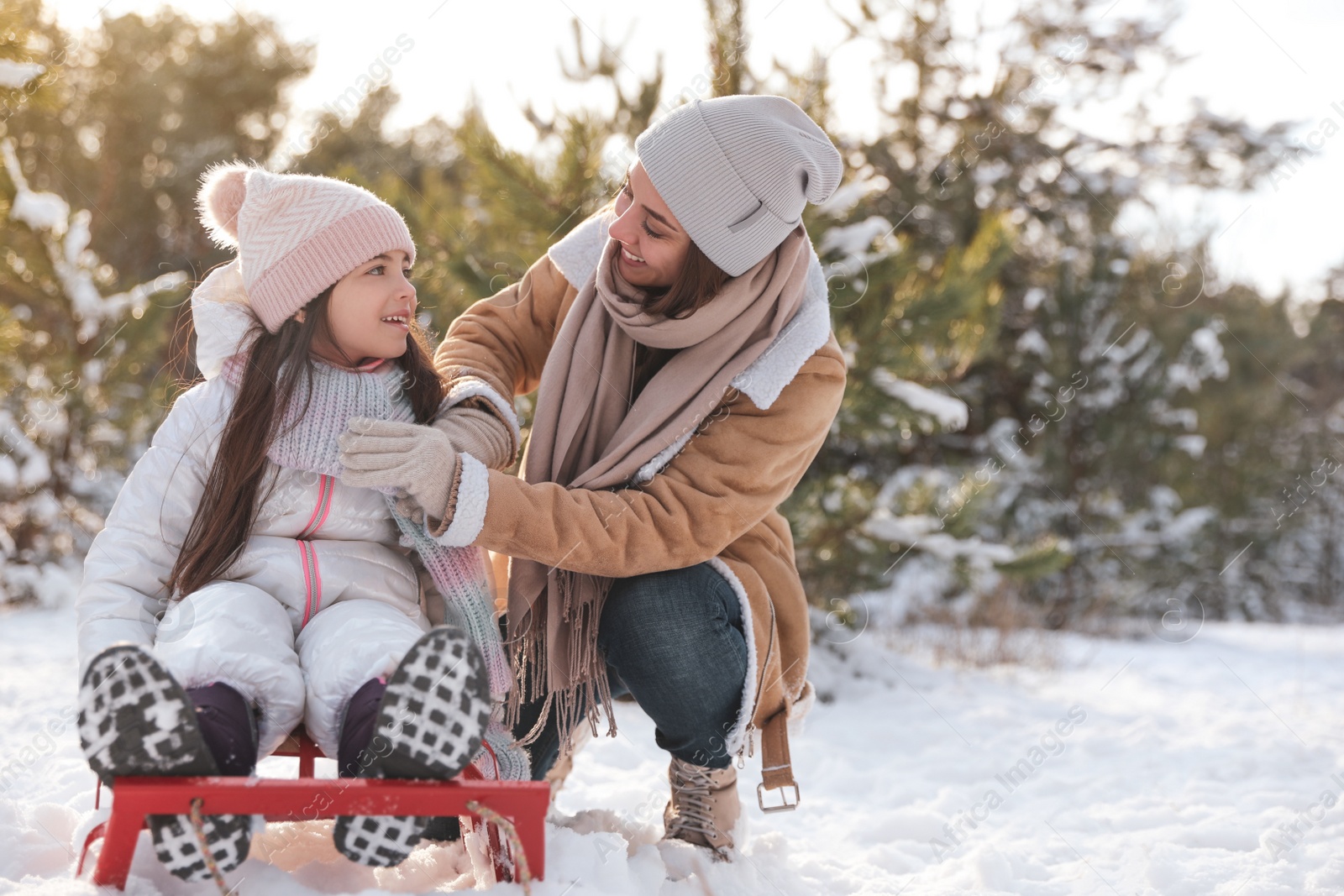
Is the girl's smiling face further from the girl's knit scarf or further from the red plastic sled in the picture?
the red plastic sled

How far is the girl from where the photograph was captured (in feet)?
4.10

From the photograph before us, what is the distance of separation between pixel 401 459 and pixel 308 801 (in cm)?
50

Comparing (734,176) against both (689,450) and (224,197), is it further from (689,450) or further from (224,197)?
(224,197)

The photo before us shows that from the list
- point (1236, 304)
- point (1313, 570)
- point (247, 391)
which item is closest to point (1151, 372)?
point (1236, 304)

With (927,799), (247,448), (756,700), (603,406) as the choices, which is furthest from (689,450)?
(927,799)

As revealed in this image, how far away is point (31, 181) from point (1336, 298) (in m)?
14.0

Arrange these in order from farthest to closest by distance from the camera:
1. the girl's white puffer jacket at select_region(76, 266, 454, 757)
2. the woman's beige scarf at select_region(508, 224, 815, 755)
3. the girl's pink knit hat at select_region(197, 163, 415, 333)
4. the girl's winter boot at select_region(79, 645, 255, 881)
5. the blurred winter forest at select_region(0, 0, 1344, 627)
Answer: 1. the blurred winter forest at select_region(0, 0, 1344, 627)
2. the woman's beige scarf at select_region(508, 224, 815, 755)
3. the girl's pink knit hat at select_region(197, 163, 415, 333)
4. the girl's white puffer jacket at select_region(76, 266, 454, 757)
5. the girl's winter boot at select_region(79, 645, 255, 881)

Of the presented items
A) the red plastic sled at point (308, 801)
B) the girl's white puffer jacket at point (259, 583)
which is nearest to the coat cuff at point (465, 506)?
the girl's white puffer jacket at point (259, 583)

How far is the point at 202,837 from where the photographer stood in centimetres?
120

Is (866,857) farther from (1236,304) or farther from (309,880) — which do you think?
(1236,304)

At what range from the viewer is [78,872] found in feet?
4.56

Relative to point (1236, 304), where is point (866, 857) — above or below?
above

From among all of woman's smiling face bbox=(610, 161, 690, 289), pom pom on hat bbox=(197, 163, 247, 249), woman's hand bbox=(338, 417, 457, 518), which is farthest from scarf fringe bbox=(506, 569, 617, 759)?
pom pom on hat bbox=(197, 163, 247, 249)

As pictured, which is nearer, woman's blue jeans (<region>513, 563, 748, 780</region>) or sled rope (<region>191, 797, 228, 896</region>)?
sled rope (<region>191, 797, 228, 896</region>)
